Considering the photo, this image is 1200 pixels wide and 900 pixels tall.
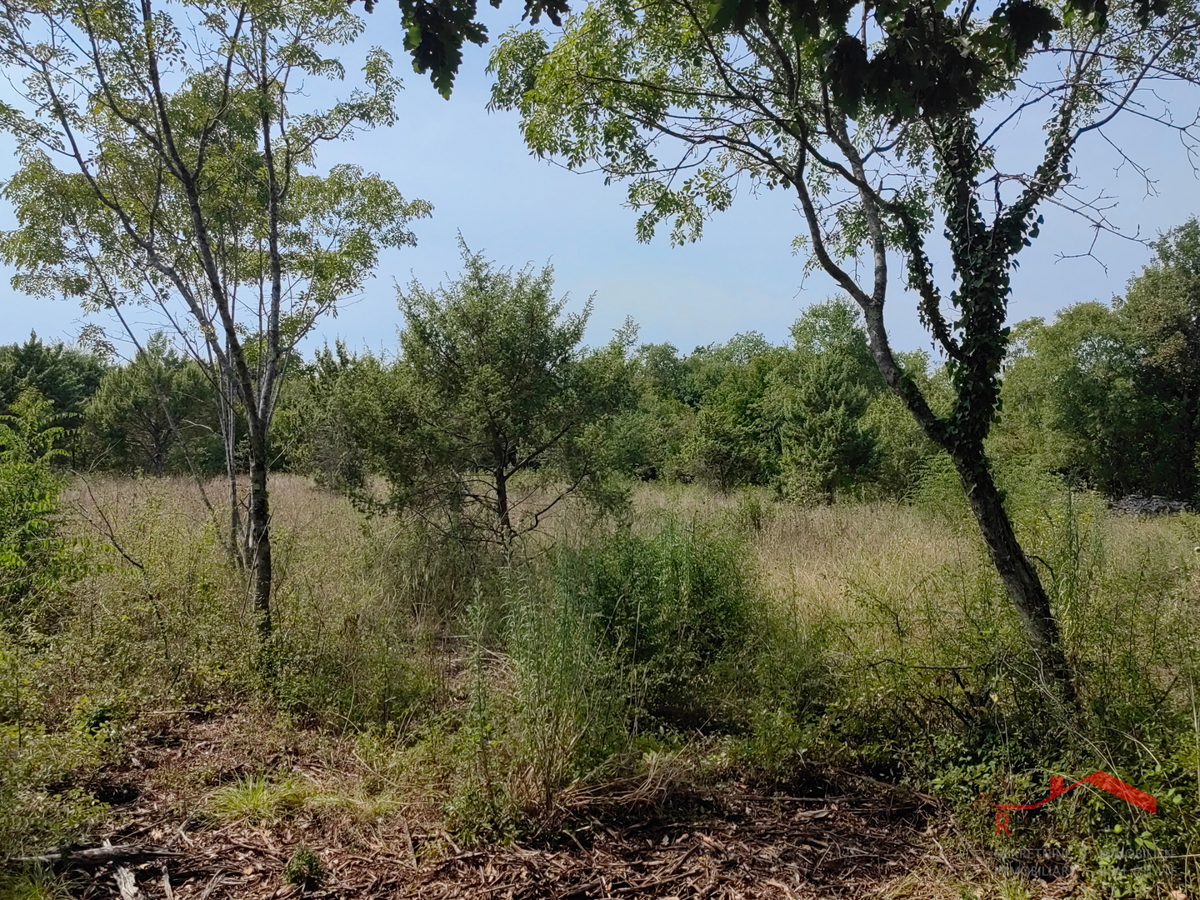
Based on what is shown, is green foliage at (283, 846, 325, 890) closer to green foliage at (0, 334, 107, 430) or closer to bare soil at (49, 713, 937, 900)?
bare soil at (49, 713, 937, 900)

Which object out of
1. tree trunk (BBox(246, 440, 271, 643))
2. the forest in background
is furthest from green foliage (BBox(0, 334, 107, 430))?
tree trunk (BBox(246, 440, 271, 643))

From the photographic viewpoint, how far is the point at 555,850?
318 cm

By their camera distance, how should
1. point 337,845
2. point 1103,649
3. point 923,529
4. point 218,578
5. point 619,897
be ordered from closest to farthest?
point 619,897 → point 337,845 → point 1103,649 → point 218,578 → point 923,529

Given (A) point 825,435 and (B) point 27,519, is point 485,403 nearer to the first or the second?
(B) point 27,519

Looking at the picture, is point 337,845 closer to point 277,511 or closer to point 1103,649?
point 1103,649

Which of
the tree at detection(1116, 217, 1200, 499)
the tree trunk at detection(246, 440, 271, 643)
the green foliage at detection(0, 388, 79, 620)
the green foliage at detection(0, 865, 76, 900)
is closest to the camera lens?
the green foliage at detection(0, 865, 76, 900)

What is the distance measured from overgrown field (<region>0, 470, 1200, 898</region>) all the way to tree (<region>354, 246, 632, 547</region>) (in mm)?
1701

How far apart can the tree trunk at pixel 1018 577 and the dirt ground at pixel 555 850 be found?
94 cm

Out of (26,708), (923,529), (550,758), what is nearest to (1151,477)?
(923,529)

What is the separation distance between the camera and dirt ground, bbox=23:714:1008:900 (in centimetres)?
291

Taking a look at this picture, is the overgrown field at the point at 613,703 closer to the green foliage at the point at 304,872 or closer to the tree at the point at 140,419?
the green foliage at the point at 304,872

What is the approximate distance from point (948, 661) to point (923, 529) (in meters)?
6.11

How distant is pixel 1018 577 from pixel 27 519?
6164 mm

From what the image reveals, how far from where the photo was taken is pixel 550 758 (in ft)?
11.1
